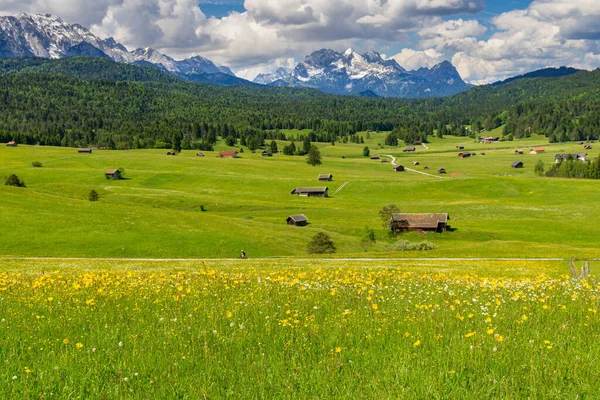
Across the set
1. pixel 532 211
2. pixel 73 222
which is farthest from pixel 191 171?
pixel 532 211

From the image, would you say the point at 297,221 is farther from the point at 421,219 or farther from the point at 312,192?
the point at 312,192

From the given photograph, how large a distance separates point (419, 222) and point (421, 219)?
1074mm

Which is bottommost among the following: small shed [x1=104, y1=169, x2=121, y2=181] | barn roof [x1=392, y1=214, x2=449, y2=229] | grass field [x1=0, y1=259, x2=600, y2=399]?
barn roof [x1=392, y1=214, x2=449, y2=229]

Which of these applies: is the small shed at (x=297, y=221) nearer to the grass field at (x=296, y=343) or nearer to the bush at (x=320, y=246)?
the bush at (x=320, y=246)

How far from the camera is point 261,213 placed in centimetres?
11856

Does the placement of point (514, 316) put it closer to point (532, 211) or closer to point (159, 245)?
point (159, 245)

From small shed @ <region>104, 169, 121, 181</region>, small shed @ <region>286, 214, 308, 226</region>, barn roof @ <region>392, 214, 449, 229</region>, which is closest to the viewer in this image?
barn roof @ <region>392, 214, 449, 229</region>

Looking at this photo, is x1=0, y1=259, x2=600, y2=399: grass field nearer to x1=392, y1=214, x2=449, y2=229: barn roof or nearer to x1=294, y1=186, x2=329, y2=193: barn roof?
x1=392, y1=214, x2=449, y2=229: barn roof

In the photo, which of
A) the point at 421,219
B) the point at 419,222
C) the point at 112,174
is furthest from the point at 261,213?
the point at 112,174

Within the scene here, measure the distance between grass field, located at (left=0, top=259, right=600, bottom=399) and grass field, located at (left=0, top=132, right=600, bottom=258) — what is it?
4261 centimetres

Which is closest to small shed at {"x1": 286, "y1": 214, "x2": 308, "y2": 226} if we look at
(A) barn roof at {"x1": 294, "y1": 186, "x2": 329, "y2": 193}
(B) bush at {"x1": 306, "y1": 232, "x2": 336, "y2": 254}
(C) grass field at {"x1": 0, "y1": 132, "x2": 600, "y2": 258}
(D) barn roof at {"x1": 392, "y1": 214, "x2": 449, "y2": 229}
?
(C) grass field at {"x1": 0, "y1": 132, "x2": 600, "y2": 258}

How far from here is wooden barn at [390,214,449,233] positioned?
312ft

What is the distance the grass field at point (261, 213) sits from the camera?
225 ft

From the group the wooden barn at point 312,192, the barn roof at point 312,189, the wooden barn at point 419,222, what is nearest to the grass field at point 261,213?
the wooden barn at point 419,222
